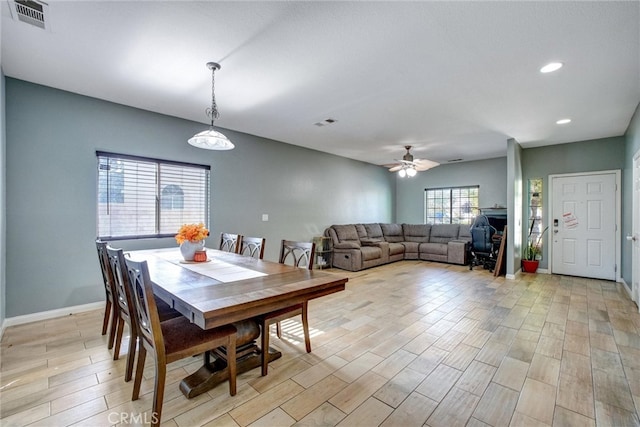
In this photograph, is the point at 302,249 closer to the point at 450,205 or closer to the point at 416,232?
the point at 416,232

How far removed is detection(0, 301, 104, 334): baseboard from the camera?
9.67 ft

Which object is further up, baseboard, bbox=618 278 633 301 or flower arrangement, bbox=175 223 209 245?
flower arrangement, bbox=175 223 209 245

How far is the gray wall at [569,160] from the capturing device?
197 inches

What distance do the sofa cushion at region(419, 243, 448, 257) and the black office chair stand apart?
717 mm

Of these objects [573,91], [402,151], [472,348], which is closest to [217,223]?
[472,348]

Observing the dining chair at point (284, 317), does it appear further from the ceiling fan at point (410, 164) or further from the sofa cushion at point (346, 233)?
the sofa cushion at point (346, 233)

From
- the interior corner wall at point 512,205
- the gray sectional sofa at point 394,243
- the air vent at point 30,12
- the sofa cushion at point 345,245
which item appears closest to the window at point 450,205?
the gray sectional sofa at point 394,243

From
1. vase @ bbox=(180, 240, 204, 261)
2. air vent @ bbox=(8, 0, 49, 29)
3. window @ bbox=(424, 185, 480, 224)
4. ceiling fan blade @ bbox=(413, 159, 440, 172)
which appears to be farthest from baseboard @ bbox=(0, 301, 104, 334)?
window @ bbox=(424, 185, 480, 224)

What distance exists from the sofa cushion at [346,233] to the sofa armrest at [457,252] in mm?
2209

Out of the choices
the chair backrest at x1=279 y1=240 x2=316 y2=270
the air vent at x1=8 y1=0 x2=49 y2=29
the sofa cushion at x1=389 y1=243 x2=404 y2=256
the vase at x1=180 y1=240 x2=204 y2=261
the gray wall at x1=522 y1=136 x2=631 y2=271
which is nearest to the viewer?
the air vent at x1=8 y1=0 x2=49 y2=29

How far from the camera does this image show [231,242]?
3.55 m

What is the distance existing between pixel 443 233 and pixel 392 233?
1.32m

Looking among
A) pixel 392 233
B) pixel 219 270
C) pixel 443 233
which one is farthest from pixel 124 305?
pixel 443 233

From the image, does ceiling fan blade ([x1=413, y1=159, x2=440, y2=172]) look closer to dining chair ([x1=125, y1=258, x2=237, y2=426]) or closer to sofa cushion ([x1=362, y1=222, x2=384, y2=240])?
sofa cushion ([x1=362, y1=222, x2=384, y2=240])
